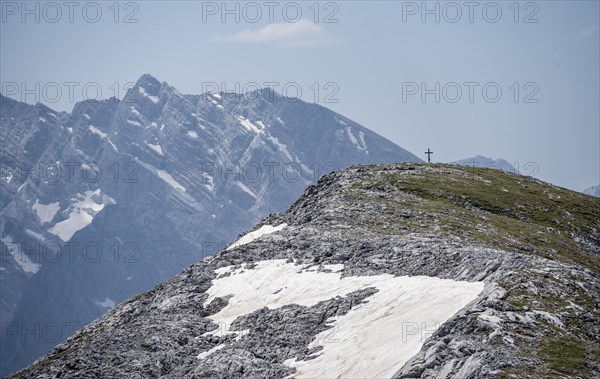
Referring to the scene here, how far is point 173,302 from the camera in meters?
83.5

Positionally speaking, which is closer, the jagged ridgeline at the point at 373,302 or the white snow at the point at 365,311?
the jagged ridgeline at the point at 373,302

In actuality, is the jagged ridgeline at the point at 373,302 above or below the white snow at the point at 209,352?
above

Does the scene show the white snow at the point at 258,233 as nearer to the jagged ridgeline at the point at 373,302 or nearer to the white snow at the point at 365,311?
the jagged ridgeline at the point at 373,302

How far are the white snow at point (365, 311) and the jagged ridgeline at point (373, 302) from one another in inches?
5.3

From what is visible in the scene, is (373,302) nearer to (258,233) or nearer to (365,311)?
(365,311)

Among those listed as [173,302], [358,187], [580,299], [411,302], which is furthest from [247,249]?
[580,299]

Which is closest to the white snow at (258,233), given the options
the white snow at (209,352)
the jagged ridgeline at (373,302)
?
the jagged ridgeline at (373,302)

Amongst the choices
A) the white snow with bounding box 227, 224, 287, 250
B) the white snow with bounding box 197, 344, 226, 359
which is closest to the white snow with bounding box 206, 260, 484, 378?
the white snow with bounding box 197, 344, 226, 359

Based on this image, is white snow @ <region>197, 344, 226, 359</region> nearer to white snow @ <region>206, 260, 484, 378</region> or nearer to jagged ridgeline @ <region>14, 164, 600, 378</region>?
jagged ridgeline @ <region>14, 164, 600, 378</region>

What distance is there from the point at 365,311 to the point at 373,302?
1344 mm

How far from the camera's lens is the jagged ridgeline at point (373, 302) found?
55.7 meters

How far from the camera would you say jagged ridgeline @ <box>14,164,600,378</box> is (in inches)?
2191

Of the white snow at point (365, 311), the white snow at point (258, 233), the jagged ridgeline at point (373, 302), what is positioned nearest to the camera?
the jagged ridgeline at point (373, 302)

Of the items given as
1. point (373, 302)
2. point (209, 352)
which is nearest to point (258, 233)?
point (209, 352)
